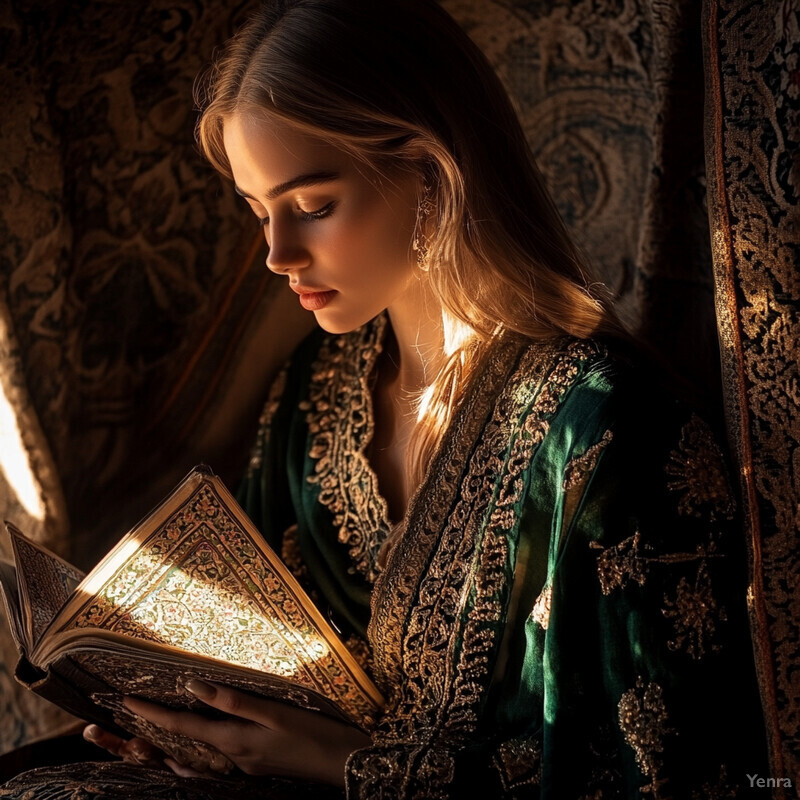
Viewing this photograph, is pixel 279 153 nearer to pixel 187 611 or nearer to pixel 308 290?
pixel 308 290

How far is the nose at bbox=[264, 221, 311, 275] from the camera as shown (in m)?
1.09

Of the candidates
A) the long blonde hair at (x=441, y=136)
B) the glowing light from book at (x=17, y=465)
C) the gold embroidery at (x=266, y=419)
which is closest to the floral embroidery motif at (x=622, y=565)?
the long blonde hair at (x=441, y=136)

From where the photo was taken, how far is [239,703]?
1055 mm

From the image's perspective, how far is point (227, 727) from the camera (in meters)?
1.10

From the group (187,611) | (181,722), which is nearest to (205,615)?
(187,611)

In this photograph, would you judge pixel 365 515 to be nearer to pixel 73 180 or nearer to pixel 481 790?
pixel 481 790

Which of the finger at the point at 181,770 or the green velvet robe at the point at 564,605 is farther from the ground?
the green velvet robe at the point at 564,605

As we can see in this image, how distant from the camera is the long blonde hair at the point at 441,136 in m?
1.07

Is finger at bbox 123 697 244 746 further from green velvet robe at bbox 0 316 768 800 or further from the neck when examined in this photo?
the neck

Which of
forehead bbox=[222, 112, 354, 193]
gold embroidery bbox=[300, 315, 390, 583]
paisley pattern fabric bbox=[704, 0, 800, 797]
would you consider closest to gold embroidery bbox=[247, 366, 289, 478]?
gold embroidery bbox=[300, 315, 390, 583]

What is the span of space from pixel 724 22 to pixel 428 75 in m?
0.31

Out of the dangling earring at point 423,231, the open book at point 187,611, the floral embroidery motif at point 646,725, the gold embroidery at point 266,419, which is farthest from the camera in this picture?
the gold embroidery at point 266,419

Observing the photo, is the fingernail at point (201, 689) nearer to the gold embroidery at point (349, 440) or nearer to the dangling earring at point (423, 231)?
the gold embroidery at point (349, 440)

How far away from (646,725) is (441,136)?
0.63 m
